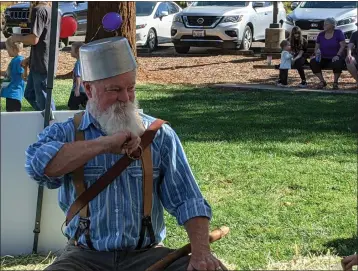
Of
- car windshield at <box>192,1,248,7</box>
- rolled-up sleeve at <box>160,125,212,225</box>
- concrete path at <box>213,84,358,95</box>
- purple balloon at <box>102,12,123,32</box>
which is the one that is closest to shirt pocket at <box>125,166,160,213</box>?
rolled-up sleeve at <box>160,125,212,225</box>

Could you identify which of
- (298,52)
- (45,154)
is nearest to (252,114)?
(298,52)

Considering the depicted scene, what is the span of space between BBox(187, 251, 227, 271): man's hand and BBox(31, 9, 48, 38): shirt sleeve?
5.66 metres

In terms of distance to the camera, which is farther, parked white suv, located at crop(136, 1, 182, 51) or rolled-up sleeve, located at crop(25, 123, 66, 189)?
parked white suv, located at crop(136, 1, 182, 51)

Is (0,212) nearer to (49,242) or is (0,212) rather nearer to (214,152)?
(49,242)

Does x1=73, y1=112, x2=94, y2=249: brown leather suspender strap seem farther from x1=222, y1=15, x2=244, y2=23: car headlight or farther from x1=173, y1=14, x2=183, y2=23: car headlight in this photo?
x1=173, y1=14, x2=183, y2=23: car headlight

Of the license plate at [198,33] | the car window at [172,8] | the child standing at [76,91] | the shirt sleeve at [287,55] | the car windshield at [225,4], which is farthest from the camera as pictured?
the car window at [172,8]

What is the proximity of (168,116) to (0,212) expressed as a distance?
5833 mm

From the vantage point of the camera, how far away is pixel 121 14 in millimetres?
12648

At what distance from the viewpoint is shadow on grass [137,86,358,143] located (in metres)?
9.34

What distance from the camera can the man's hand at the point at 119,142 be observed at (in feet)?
9.87

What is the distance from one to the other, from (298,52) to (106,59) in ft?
39.6

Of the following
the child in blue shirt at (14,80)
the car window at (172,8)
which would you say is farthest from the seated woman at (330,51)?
the car window at (172,8)

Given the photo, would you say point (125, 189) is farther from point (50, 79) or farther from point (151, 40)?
point (151, 40)

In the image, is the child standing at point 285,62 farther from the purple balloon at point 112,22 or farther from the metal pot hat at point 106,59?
the metal pot hat at point 106,59
